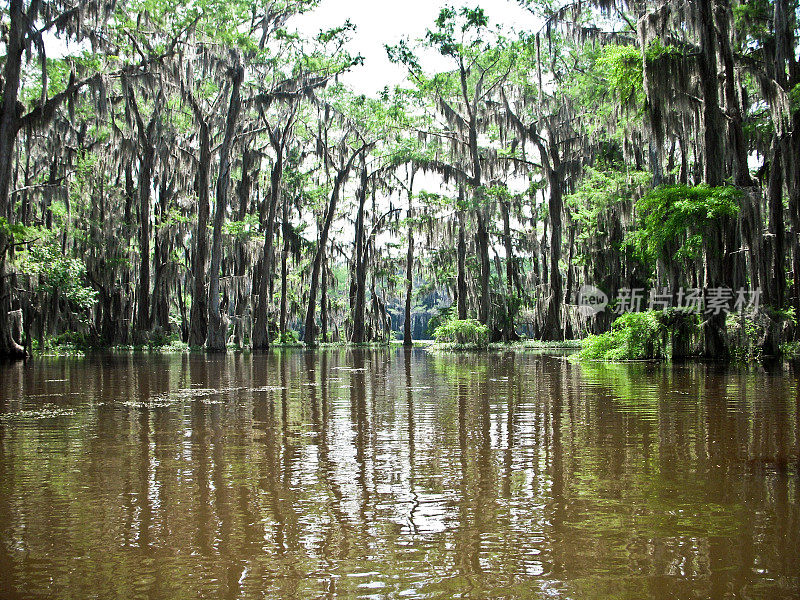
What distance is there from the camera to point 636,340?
1706 centimetres

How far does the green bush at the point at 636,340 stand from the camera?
1655 cm

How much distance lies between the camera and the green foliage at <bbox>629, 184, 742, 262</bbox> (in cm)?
1495

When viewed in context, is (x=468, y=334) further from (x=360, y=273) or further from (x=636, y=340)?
(x=360, y=273)

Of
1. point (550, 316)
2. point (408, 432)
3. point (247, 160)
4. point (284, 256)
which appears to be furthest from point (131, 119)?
point (408, 432)

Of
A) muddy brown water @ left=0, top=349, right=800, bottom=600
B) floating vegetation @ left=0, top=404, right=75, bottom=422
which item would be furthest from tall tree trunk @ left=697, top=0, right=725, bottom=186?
floating vegetation @ left=0, top=404, right=75, bottom=422

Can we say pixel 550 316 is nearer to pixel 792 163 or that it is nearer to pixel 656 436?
pixel 792 163

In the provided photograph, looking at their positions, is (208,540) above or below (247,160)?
below

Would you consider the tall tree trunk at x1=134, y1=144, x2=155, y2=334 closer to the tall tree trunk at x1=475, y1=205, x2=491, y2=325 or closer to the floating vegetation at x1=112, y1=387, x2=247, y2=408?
the tall tree trunk at x1=475, y1=205, x2=491, y2=325

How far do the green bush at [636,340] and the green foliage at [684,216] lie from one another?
152 cm

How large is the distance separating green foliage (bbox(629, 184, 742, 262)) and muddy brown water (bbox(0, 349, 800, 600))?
25.7 feet

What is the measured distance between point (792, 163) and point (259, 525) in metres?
17.2

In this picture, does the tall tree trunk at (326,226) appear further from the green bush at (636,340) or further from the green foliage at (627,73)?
the green bush at (636,340)

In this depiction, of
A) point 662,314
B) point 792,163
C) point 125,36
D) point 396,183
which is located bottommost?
point 662,314

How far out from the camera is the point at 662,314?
653 inches
